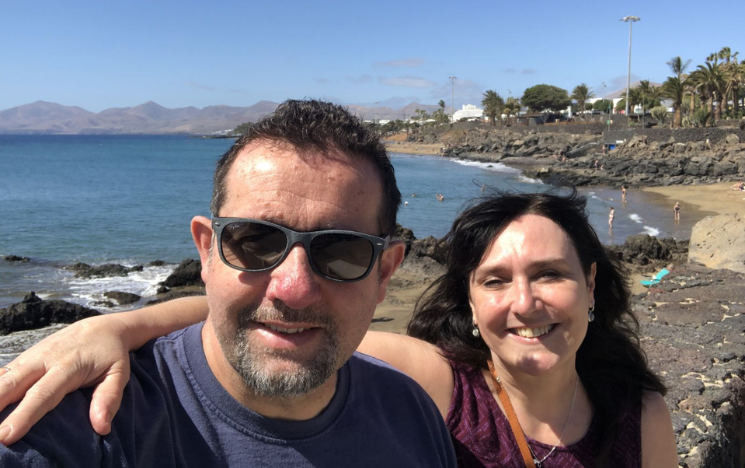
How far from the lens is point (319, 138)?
155 centimetres

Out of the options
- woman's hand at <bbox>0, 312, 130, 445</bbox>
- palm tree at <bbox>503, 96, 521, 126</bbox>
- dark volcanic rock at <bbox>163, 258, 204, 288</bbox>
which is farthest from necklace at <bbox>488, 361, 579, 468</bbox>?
palm tree at <bbox>503, 96, 521, 126</bbox>

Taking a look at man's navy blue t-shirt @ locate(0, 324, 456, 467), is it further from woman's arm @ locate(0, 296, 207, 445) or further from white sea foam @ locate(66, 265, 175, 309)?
white sea foam @ locate(66, 265, 175, 309)

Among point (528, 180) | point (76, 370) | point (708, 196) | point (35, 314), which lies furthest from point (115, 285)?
point (528, 180)

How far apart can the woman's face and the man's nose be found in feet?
3.68

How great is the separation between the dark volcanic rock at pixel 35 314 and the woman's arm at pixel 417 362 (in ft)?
36.8

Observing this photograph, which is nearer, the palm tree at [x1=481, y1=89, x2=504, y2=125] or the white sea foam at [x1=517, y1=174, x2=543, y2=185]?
the white sea foam at [x1=517, y1=174, x2=543, y2=185]

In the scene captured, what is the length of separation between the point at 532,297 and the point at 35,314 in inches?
482

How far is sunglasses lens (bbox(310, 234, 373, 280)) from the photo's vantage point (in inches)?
58.7

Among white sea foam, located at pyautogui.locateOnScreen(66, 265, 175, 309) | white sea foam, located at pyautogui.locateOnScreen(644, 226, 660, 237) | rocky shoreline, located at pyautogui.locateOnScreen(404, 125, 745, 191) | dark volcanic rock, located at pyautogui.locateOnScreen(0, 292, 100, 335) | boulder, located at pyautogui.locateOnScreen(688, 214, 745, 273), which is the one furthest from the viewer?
rocky shoreline, located at pyautogui.locateOnScreen(404, 125, 745, 191)

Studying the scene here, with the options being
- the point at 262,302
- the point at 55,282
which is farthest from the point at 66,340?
the point at 55,282

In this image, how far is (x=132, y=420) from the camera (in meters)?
1.26

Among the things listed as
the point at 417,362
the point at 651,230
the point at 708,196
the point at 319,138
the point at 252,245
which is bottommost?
the point at 651,230

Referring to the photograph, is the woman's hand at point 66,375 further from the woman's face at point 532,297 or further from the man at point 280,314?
the woman's face at point 532,297

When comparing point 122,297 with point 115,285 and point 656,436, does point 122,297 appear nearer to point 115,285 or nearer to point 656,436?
point 115,285
